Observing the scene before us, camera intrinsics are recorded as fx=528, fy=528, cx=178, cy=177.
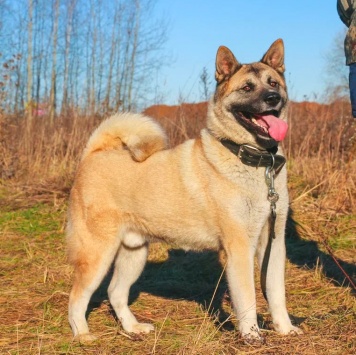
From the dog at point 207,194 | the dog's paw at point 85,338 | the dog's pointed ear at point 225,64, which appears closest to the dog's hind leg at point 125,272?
the dog at point 207,194

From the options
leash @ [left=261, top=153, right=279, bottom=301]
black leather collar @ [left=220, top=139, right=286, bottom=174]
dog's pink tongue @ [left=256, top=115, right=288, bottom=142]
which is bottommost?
leash @ [left=261, top=153, right=279, bottom=301]

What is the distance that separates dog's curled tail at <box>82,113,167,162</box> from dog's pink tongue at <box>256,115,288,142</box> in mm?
806

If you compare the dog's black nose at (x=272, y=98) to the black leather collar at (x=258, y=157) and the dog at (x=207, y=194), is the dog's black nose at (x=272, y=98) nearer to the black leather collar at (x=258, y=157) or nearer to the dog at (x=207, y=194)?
the dog at (x=207, y=194)

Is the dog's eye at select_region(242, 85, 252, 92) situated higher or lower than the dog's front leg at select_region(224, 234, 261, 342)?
higher

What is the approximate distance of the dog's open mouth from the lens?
3072 millimetres

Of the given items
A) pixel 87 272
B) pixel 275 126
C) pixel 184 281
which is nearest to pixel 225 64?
pixel 275 126

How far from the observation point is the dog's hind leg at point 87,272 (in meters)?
3.39

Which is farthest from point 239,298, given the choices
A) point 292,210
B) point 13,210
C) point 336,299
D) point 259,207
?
point 13,210

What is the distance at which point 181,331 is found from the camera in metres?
3.33

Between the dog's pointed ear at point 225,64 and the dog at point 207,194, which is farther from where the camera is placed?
the dog's pointed ear at point 225,64

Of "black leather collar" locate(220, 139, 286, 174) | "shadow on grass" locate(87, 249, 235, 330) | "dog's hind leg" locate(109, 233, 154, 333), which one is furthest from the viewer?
"shadow on grass" locate(87, 249, 235, 330)

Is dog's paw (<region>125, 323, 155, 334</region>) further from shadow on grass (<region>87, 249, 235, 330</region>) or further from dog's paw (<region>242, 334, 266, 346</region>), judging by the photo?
dog's paw (<region>242, 334, 266, 346</region>)

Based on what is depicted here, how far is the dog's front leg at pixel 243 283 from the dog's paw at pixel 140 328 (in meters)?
0.75

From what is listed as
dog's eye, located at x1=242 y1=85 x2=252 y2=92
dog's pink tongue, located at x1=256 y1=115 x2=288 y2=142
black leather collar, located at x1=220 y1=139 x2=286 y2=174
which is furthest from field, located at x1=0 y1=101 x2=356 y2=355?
dog's eye, located at x1=242 y1=85 x2=252 y2=92
